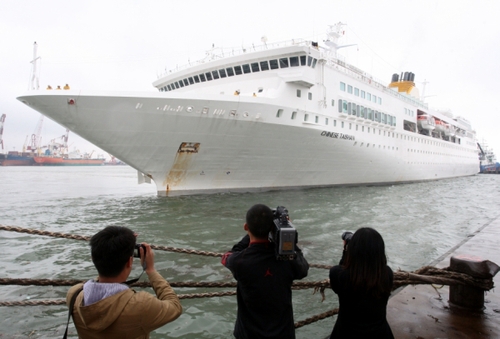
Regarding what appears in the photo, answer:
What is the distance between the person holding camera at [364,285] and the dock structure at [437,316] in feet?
4.03

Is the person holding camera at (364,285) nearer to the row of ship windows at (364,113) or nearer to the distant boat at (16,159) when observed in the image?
the row of ship windows at (364,113)

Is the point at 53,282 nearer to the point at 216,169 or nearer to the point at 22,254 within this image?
the point at 22,254

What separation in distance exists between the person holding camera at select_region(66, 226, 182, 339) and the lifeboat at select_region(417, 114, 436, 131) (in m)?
35.6

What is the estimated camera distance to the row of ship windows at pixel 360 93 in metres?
21.1

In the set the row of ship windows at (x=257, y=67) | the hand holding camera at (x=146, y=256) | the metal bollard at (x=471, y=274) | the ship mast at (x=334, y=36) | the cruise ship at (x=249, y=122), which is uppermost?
the ship mast at (x=334, y=36)

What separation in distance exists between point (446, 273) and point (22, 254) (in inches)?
333

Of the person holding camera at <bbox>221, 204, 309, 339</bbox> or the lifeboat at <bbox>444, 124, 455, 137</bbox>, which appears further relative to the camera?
the lifeboat at <bbox>444, 124, 455, 137</bbox>

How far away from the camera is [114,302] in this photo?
165cm

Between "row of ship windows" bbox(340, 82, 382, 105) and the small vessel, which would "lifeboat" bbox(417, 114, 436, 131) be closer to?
"row of ship windows" bbox(340, 82, 382, 105)

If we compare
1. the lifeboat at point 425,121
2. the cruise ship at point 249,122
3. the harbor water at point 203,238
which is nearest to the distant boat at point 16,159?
the cruise ship at point 249,122

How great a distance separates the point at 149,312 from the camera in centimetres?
172

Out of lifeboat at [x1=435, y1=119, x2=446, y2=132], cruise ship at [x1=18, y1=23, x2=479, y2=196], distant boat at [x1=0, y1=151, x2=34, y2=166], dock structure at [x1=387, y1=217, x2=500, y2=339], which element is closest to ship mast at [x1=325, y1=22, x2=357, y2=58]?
cruise ship at [x1=18, y1=23, x2=479, y2=196]

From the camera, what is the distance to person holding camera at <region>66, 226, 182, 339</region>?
5.39 ft

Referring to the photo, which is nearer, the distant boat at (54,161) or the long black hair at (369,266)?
the long black hair at (369,266)
